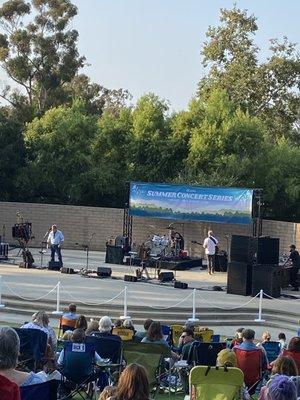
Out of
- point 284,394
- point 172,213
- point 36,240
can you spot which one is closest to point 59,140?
point 36,240

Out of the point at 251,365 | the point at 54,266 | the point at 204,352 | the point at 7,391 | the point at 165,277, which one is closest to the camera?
the point at 7,391

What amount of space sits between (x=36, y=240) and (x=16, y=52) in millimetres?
20607

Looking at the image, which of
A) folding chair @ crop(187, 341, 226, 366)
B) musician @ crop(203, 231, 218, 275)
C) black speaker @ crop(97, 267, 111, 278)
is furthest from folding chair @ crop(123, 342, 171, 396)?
musician @ crop(203, 231, 218, 275)

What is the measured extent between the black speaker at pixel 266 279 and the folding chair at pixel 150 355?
13486 mm

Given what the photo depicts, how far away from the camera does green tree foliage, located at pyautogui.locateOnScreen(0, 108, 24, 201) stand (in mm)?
42469

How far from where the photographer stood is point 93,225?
39750 mm

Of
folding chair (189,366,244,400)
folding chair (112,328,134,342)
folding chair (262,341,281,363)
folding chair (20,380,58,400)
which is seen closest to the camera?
folding chair (20,380,58,400)

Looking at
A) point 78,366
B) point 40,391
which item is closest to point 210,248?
point 78,366

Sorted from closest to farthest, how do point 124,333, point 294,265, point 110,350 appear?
point 110,350 → point 124,333 → point 294,265

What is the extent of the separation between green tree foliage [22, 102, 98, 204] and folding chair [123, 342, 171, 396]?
31.1 meters

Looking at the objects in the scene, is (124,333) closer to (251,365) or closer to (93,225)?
(251,365)

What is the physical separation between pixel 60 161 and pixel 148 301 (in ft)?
67.9

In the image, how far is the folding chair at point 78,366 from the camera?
10.6 m

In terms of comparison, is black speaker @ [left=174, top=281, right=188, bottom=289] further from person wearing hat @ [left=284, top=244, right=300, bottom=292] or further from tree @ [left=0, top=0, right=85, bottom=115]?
tree @ [left=0, top=0, right=85, bottom=115]
